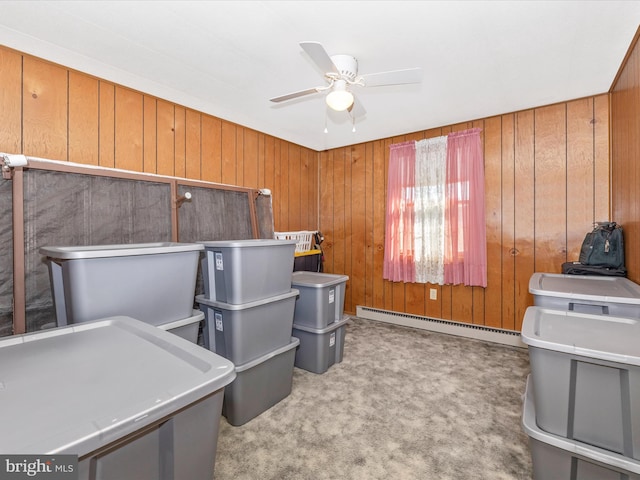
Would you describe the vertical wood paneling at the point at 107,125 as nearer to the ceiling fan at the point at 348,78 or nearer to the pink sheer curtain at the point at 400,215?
the ceiling fan at the point at 348,78

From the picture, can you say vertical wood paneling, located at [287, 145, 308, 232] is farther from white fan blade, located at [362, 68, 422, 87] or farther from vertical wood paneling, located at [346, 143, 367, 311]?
white fan blade, located at [362, 68, 422, 87]

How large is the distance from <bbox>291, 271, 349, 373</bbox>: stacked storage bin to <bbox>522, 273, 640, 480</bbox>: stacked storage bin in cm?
147

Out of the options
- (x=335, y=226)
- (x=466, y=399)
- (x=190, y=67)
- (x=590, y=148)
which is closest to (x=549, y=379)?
(x=466, y=399)

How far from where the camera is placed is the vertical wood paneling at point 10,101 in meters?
1.91

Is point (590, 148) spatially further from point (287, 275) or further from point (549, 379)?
point (287, 275)

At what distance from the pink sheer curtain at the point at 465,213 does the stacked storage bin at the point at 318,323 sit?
1411mm

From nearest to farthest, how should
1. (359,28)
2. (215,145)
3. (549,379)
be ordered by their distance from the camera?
(549,379) → (359,28) → (215,145)

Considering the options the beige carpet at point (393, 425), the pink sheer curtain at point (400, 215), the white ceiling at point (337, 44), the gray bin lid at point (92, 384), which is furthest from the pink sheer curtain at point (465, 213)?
the gray bin lid at point (92, 384)

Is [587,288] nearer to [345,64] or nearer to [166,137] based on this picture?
[345,64]

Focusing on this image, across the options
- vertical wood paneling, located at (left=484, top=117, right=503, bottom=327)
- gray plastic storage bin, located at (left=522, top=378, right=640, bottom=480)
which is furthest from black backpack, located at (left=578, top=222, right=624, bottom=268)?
gray plastic storage bin, located at (left=522, top=378, right=640, bottom=480)

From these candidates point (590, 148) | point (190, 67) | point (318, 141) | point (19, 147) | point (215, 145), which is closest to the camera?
point (19, 147)

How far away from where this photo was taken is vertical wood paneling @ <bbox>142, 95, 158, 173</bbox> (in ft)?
8.43

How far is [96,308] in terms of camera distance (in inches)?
52.5

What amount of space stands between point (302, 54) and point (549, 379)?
224 cm
